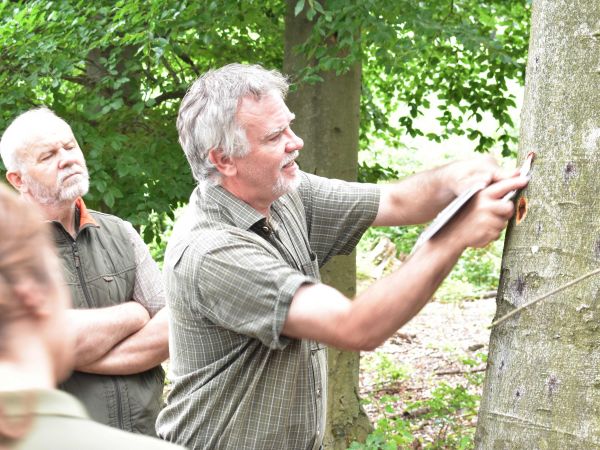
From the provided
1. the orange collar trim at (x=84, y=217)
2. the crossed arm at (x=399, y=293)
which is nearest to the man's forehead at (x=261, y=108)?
the crossed arm at (x=399, y=293)

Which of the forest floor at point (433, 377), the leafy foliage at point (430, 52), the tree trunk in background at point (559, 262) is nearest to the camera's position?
the tree trunk in background at point (559, 262)

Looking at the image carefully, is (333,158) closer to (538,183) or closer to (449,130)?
(449,130)

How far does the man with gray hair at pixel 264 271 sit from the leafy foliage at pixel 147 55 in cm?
180

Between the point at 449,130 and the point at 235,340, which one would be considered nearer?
the point at 235,340

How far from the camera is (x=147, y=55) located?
16.1 feet

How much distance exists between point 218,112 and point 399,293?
36.7 inches

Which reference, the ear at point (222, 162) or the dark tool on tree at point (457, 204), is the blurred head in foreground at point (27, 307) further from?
the ear at point (222, 162)

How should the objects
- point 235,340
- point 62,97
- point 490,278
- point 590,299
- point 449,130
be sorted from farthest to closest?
point 490,278, point 449,130, point 62,97, point 235,340, point 590,299

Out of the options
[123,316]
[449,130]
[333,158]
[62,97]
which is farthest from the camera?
[449,130]

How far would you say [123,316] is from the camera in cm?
344

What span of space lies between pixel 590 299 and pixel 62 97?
3.81m

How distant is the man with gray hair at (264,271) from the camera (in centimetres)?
234

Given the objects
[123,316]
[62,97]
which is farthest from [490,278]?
[123,316]

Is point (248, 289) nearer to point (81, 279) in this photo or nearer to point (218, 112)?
point (218, 112)
